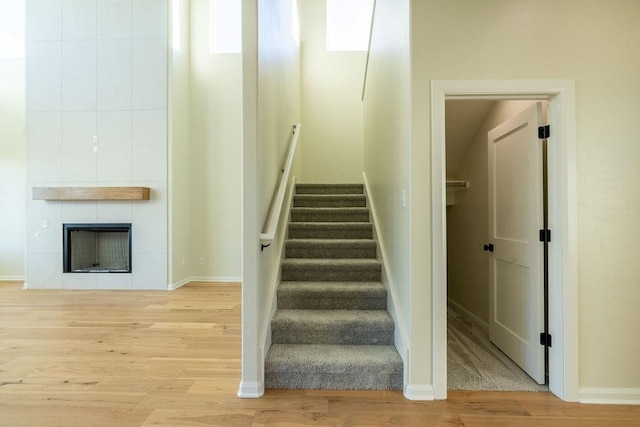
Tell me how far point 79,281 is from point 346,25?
6.20 metres

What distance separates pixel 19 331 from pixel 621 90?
5510mm

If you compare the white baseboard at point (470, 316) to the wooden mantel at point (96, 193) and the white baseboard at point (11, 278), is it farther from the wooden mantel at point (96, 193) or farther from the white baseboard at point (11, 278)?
the white baseboard at point (11, 278)

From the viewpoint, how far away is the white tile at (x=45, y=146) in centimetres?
478

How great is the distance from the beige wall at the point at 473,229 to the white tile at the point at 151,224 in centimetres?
424

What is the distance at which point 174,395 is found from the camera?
2.02 meters

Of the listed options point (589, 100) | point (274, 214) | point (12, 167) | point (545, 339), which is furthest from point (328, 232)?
point (12, 167)

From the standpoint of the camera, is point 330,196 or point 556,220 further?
point 330,196

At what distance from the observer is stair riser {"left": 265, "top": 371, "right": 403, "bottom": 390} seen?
206 cm

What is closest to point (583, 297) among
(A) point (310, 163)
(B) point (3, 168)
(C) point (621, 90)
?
(C) point (621, 90)

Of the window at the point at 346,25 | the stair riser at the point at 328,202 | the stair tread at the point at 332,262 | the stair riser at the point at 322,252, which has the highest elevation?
the window at the point at 346,25

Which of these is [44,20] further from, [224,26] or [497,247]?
[497,247]

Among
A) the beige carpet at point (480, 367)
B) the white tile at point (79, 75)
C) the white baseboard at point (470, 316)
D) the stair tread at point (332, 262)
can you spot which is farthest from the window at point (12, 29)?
the white baseboard at point (470, 316)

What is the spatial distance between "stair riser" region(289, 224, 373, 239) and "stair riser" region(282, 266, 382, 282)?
0.62m

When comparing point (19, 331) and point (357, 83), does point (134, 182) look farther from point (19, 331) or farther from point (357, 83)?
point (357, 83)
